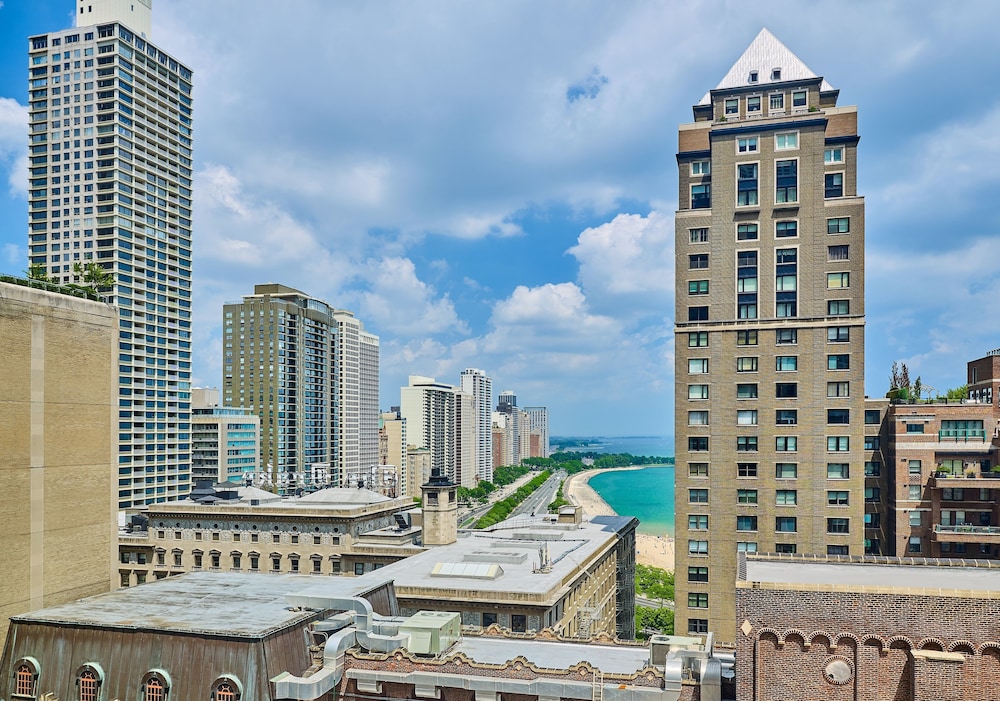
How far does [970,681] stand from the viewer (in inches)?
1025

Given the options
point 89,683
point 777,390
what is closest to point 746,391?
point 777,390

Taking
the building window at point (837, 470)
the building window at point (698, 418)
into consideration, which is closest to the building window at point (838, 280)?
the building window at point (837, 470)

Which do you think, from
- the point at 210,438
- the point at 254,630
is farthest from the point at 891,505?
the point at 210,438

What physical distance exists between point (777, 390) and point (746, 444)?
6.05m

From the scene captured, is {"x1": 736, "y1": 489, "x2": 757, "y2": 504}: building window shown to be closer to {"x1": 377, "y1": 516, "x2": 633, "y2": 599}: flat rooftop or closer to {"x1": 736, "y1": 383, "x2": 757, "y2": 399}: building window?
{"x1": 736, "y1": 383, "x2": 757, "y2": 399}: building window

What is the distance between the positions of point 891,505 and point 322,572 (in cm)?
6219

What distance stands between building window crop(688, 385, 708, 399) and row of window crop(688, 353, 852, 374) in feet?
4.60

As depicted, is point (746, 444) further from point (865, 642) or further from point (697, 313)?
point (865, 642)

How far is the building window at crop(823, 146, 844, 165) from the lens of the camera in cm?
7262

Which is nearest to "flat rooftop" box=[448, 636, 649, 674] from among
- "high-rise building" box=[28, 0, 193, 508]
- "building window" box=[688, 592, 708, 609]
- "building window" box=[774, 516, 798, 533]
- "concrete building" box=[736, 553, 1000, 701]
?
"concrete building" box=[736, 553, 1000, 701]

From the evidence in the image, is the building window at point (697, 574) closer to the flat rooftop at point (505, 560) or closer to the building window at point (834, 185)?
the flat rooftop at point (505, 560)

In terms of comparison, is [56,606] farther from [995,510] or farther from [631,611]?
[995,510]

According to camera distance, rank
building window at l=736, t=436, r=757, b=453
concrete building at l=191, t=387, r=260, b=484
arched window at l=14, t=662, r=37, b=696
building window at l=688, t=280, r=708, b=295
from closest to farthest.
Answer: arched window at l=14, t=662, r=37, b=696
building window at l=736, t=436, r=757, b=453
building window at l=688, t=280, r=708, b=295
concrete building at l=191, t=387, r=260, b=484

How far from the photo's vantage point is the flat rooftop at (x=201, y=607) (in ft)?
132
